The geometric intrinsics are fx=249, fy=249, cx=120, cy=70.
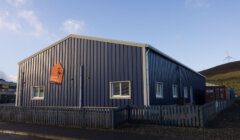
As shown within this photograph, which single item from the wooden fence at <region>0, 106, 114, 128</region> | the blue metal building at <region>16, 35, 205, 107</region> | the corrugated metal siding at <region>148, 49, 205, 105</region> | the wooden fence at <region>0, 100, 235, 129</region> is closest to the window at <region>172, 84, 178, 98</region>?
the blue metal building at <region>16, 35, 205, 107</region>

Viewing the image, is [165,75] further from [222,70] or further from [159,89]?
[222,70]

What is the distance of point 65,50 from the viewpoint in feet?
61.2

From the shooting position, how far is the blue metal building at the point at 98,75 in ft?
49.8

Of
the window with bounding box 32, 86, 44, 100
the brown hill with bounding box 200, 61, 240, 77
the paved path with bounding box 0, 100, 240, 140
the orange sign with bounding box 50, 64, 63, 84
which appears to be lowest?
the paved path with bounding box 0, 100, 240, 140

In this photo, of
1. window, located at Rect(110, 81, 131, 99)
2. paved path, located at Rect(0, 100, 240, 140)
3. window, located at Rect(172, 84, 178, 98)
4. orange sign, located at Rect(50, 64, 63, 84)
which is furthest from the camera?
window, located at Rect(172, 84, 178, 98)

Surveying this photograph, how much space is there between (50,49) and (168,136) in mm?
12871

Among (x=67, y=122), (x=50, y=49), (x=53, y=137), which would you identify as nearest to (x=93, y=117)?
(x=67, y=122)

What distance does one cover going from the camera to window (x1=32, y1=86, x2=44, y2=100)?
765 inches

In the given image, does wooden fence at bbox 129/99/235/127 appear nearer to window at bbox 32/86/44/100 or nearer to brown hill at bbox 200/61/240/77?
window at bbox 32/86/44/100

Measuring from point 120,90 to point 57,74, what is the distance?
5579 mm

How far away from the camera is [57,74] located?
60.8ft

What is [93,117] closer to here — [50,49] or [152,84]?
[152,84]

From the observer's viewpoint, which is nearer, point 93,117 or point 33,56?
point 93,117

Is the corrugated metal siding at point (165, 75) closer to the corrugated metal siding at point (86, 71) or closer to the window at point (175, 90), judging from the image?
the window at point (175, 90)
